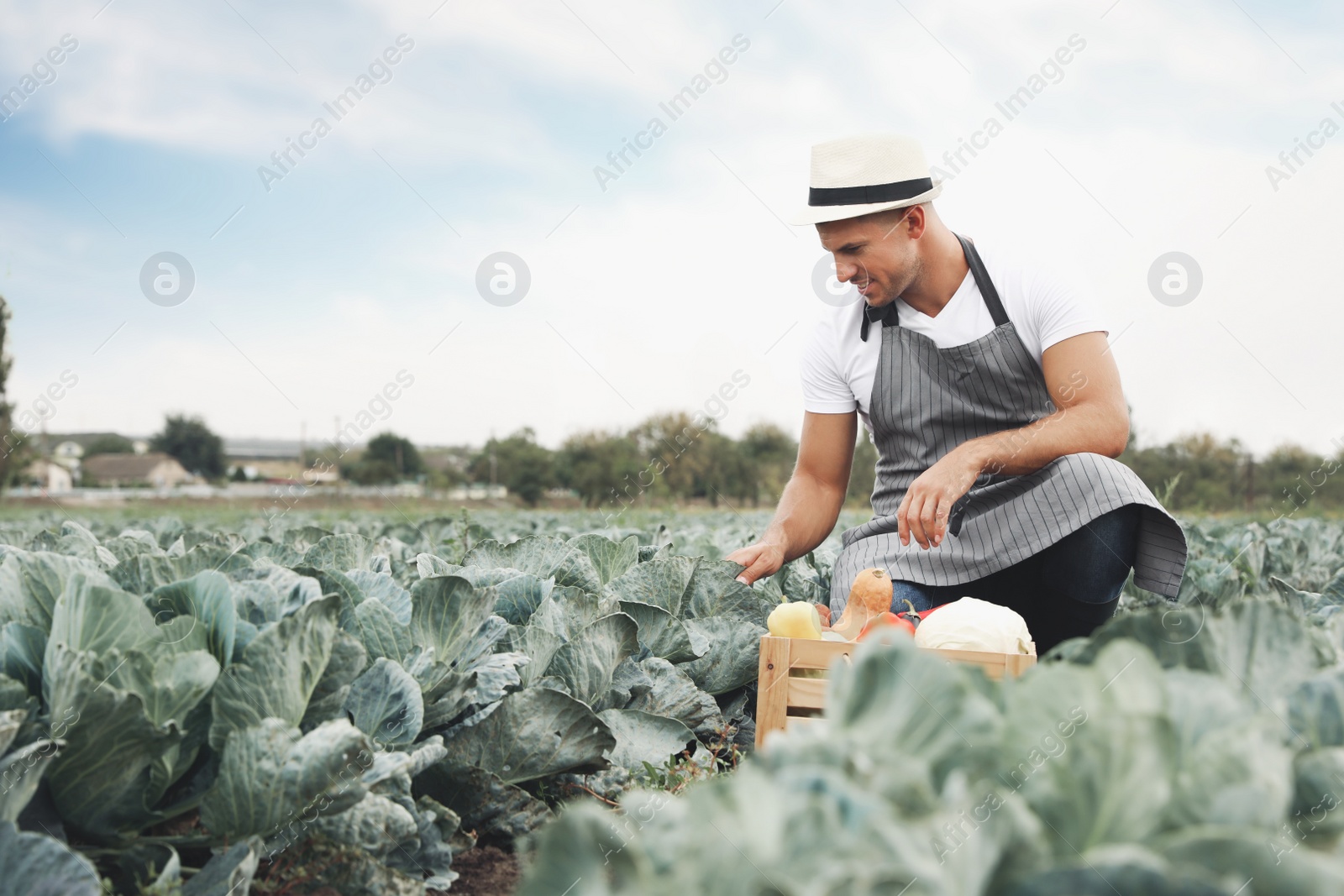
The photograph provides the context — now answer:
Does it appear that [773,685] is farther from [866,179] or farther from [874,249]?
[866,179]

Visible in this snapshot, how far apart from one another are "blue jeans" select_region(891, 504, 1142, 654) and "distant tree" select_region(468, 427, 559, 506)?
3619cm

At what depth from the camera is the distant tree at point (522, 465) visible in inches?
1640

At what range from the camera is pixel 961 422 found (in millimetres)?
3143

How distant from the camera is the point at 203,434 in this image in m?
73.4

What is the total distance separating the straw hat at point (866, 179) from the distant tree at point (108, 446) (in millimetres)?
91940

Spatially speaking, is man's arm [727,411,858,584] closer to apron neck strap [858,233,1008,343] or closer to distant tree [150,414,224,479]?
apron neck strap [858,233,1008,343]

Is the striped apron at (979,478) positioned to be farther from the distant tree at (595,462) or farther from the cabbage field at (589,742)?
the distant tree at (595,462)

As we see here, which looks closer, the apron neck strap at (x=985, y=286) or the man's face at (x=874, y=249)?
the man's face at (x=874, y=249)

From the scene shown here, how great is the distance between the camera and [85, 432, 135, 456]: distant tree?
81375 millimetres

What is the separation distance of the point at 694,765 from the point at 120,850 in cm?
121

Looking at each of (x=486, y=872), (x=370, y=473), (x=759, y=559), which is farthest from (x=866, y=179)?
(x=370, y=473)

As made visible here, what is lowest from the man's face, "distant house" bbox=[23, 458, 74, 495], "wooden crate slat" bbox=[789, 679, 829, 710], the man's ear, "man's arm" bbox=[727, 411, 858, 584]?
Result: "distant house" bbox=[23, 458, 74, 495]

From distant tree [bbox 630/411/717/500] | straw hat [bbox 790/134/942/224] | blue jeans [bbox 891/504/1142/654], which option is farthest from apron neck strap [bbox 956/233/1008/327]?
distant tree [bbox 630/411/717/500]

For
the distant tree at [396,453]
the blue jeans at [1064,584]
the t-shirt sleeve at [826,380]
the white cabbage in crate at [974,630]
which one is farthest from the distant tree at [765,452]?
the white cabbage in crate at [974,630]
